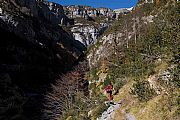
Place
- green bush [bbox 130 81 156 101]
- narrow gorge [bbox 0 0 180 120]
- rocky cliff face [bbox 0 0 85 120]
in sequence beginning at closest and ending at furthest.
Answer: narrow gorge [bbox 0 0 180 120] → green bush [bbox 130 81 156 101] → rocky cliff face [bbox 0 0 85 120]

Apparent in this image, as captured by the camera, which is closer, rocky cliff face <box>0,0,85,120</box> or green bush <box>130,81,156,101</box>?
green bush <box>130,81,156,101</box>

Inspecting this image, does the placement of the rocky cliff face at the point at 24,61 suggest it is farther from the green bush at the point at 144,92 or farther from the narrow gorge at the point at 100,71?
the green bush at the point at 144,92

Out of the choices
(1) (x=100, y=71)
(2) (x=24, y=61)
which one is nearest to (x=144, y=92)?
(1) (x=100, y=71)

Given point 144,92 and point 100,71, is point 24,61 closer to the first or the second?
point 100,71

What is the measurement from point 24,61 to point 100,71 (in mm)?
54904

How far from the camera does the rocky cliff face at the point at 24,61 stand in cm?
7996

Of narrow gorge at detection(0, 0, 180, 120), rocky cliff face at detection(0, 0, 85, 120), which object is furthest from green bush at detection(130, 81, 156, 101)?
rocky cliff face at detection(0, 0, 85, 120)

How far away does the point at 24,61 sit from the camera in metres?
124

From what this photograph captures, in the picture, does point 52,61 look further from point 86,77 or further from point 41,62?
point 86,77

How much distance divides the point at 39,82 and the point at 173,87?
95.5m

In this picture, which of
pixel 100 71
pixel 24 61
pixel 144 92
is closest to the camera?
pixel 144 92

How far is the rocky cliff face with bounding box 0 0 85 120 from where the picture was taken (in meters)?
→ 80.0

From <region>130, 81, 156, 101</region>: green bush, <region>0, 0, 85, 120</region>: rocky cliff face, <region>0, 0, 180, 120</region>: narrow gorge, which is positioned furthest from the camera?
<region>0, 0, 85, 120</region>: rocky cliff face

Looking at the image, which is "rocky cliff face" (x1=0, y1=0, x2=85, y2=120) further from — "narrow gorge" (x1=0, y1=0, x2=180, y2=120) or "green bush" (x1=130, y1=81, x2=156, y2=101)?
"green bush" (x1=130, y1=81, x2=156, y2=101)
